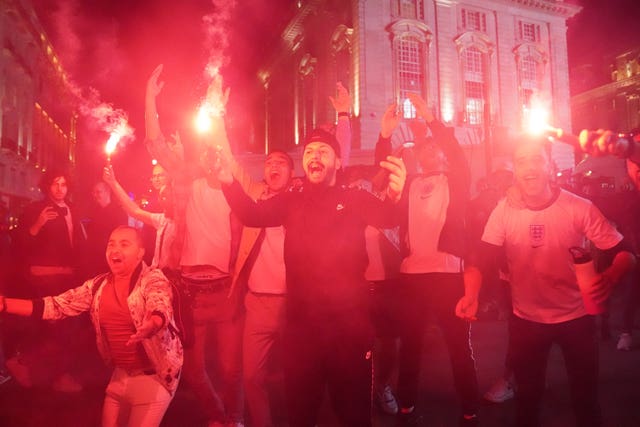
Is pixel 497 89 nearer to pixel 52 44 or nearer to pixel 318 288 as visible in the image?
pixel 318 288

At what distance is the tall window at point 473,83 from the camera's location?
32188mm

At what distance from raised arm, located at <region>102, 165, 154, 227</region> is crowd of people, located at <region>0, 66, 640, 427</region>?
0.03 meters

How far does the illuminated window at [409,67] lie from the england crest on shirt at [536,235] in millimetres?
27925

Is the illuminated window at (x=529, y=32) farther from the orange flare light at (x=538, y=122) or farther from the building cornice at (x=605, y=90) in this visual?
the orange flare light at (x=538, y=122)

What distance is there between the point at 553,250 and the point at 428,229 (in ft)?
3.45

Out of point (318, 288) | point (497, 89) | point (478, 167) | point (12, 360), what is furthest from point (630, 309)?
point (497, 89)

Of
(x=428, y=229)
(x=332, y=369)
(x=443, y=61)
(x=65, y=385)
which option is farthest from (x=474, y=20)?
(x=332, y=369)

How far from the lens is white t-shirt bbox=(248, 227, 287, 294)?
3732mm

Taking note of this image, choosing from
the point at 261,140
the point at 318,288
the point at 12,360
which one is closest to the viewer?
the point at 318,288

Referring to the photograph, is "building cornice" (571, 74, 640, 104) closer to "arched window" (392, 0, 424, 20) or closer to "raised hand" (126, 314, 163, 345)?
"arched window" (392, 0, 424, 20)

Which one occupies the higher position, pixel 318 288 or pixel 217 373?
pixel 318 288

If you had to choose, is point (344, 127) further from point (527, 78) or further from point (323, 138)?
point (527, 78)

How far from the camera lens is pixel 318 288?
281cm

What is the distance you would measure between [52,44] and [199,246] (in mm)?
49075
